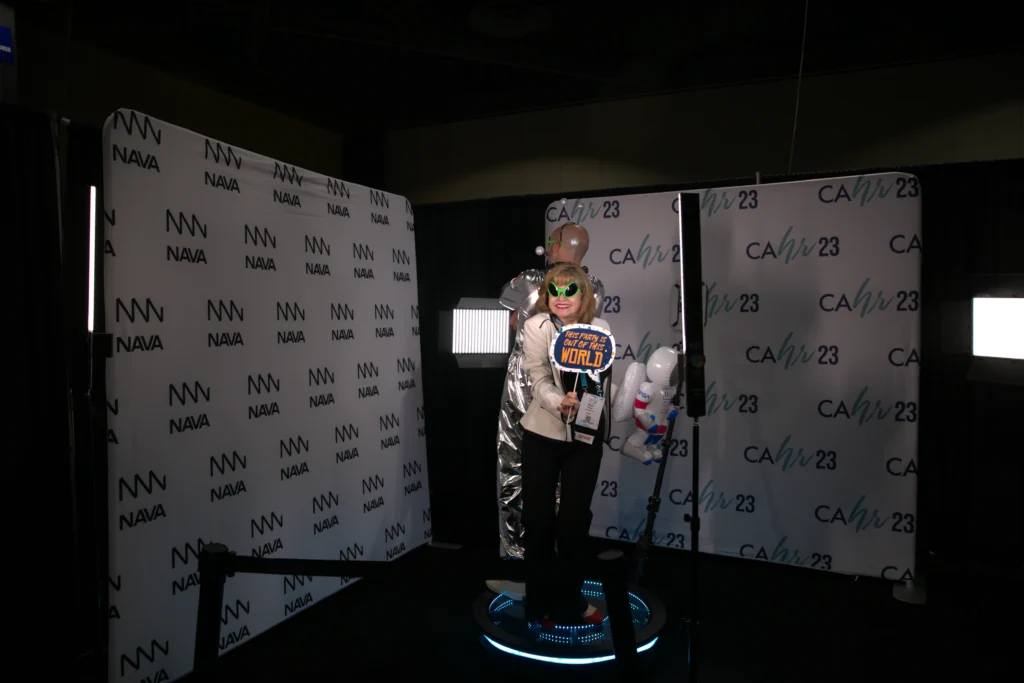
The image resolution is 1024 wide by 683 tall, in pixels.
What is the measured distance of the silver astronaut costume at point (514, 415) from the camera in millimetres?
2793

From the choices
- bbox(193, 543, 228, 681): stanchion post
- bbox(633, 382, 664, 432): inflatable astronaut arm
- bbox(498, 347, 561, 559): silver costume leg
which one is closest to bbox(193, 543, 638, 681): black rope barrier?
bbox(193, 543, 228, 681): stanchion post

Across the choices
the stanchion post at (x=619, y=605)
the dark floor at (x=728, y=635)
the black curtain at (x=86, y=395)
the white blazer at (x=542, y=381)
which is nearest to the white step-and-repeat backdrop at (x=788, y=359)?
the dark floor at (x=728, y=635)

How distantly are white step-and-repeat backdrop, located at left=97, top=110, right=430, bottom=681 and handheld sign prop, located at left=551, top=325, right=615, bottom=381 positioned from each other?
1156mm

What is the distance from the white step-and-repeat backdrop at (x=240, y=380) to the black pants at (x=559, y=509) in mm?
979

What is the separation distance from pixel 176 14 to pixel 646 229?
309cm

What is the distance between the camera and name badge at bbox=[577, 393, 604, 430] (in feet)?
7.38

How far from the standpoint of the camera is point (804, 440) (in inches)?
123

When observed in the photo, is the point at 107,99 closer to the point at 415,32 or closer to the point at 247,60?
the point at 247,60

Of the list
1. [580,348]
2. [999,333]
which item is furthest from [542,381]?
[999,333]

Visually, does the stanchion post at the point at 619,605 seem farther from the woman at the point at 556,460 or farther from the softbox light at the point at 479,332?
the softbox light at the point at 479,332

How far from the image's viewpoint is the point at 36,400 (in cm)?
212

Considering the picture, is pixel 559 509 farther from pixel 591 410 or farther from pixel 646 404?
pixel 646 404

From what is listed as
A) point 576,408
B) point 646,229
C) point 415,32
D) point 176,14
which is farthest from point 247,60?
point 576,408

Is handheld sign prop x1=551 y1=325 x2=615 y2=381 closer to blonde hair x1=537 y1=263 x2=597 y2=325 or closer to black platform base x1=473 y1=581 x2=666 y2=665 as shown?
blonde hair x1=537 y1=263 x2=597 y2=325
